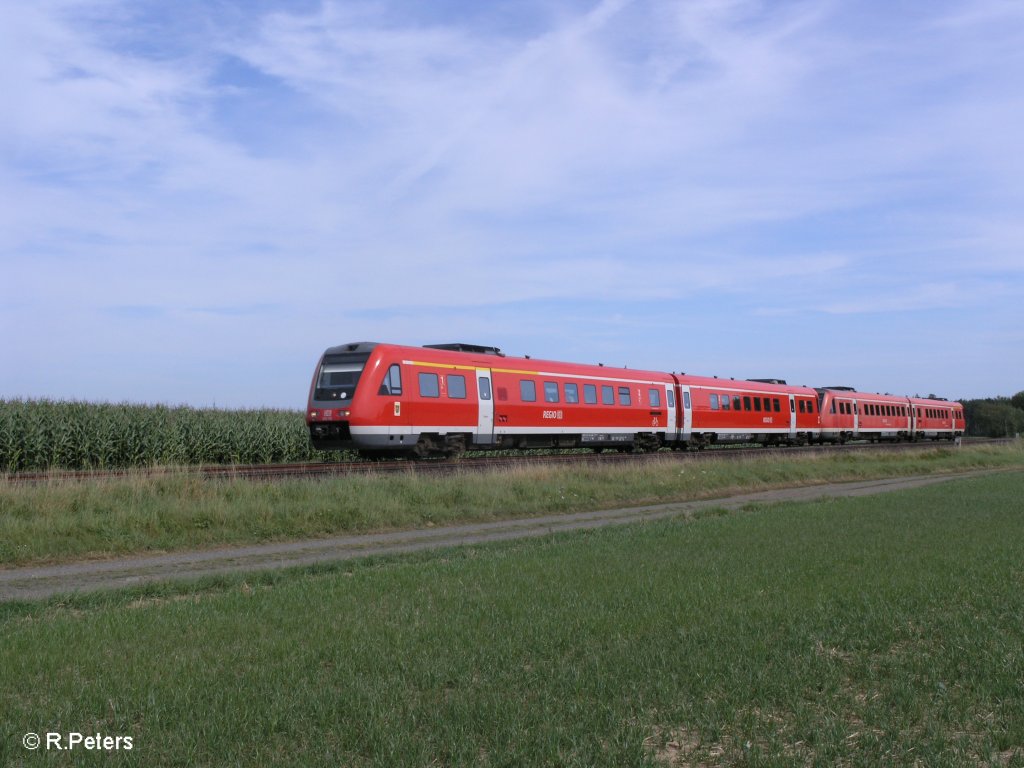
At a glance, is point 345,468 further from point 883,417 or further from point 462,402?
point 883,417

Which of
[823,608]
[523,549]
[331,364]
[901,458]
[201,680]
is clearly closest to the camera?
[201,680]

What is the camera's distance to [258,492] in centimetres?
1745

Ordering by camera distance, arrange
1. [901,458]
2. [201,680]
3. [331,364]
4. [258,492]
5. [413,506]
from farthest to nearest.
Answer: [901,458]
[331,364]
[413,506]
[258,492]
[201,680]

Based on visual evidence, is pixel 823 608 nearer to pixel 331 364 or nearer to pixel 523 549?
pixel 523 549

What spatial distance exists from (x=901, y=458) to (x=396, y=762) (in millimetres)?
42855

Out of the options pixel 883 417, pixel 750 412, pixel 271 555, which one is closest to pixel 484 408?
pixel 271 555

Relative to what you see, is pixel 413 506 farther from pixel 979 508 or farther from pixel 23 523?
pixel 979 508

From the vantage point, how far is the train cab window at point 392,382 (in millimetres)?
25625

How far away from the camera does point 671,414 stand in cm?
4003

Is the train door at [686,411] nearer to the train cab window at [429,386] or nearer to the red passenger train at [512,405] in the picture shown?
the red passenger train at [512,405]

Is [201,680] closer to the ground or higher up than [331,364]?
closer to the ground

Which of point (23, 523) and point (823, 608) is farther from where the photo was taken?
point (23, 523)

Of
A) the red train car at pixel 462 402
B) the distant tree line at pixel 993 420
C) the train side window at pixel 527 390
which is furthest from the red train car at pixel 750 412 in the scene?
the distant tree line at pixel 993 420

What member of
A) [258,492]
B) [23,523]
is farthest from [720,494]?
[23,523]
